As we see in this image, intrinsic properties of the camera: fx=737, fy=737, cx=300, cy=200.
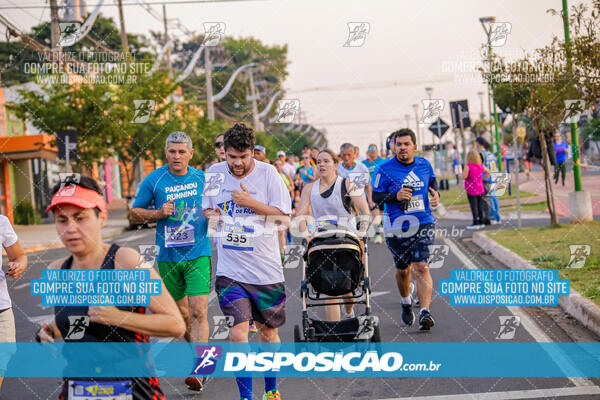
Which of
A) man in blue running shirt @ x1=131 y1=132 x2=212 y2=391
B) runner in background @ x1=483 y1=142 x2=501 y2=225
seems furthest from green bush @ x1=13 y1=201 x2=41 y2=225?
man in blue running shirt @ x1=131 y1=132 x2=212 y2=391

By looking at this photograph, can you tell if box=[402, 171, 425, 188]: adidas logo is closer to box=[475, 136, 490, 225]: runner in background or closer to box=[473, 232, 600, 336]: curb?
box=[473, 232, 600, 336]: curb

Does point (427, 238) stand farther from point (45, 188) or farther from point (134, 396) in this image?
point (45, 188)

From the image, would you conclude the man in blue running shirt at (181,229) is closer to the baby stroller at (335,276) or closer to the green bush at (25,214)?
the baby stroller at (335,276)

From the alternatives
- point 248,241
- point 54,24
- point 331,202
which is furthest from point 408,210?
point 54,24

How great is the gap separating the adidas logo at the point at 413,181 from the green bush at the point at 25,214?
1098 inches

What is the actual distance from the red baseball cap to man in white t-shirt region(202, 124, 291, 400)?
2.17m

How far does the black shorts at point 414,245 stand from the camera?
8.00m

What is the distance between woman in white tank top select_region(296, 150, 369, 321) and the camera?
305 inches

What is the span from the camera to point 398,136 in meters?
8.13

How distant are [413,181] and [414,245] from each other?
0.71 meters

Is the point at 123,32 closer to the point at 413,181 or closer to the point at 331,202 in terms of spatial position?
the point at 413,181

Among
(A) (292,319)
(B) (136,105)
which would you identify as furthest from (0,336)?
(B) (136,105)

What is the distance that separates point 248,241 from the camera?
5.43m

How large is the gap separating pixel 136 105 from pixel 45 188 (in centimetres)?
1344
